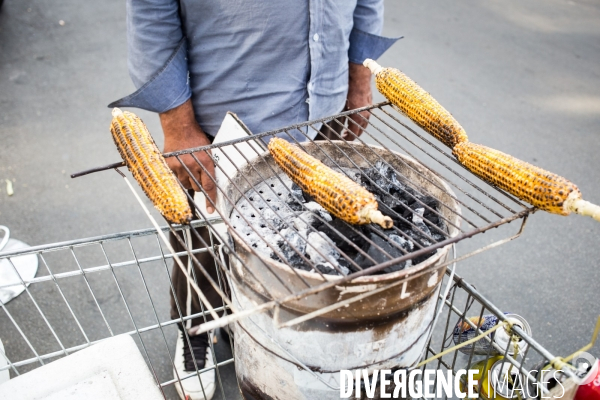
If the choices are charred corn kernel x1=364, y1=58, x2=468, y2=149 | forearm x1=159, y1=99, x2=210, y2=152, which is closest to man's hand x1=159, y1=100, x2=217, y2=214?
forearm x1=159, y1=99, x2=210, y2=152

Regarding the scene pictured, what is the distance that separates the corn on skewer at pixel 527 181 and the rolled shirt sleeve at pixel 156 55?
47.6 inches

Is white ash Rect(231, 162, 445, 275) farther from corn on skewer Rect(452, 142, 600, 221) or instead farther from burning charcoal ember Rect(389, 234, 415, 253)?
corn on skewer Rect(452, 142, 600, 221)

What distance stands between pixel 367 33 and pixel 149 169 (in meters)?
1.47

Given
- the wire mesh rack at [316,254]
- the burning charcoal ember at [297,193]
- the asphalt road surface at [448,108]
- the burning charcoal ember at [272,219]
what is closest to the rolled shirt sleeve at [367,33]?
the wire mesh rack at [316,254]

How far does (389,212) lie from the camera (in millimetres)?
1598

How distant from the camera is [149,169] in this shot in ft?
→ 4.72

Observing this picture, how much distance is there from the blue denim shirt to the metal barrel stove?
528 mm

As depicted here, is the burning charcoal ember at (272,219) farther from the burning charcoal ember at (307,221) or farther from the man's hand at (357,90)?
the man's hand at (357,90)

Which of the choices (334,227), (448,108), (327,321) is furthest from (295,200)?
(448,108)

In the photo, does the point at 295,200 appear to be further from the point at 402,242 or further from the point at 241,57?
the point at 241,57

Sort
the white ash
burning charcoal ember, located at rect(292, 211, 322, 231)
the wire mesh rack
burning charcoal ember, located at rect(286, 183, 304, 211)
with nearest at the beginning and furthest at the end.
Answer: the wire mesh rack, the white ash, burning charcoal ember, located at rect(292, 211, 322, 231), burning charcoal ember, located at rect(286, 183, 304, 211)

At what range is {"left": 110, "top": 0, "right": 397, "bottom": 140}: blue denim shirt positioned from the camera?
1942 mm

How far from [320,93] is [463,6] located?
6054 mm

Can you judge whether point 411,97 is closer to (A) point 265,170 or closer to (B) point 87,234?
(A) point 265,170
